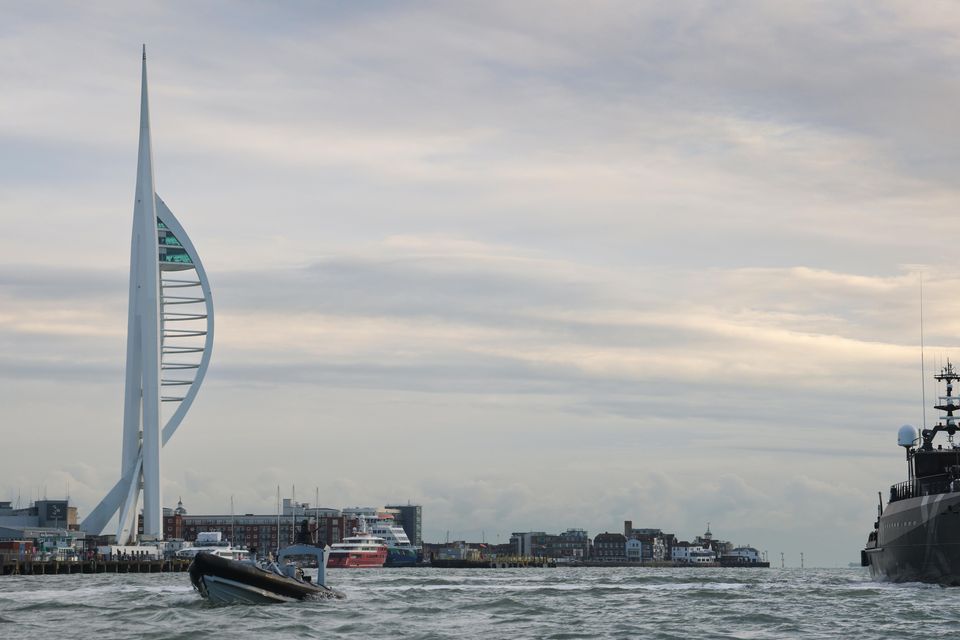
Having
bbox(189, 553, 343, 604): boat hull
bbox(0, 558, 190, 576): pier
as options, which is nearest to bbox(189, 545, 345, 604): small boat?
bbox(189, 553, 343, 604): boat hull

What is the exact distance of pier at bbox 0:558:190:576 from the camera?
147 m

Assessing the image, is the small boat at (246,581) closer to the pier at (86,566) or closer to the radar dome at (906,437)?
the radar dome at (906,437)

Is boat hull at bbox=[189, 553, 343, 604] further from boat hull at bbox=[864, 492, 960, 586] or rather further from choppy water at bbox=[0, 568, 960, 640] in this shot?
boat hull at bbox=[864, 492, 960, 586]

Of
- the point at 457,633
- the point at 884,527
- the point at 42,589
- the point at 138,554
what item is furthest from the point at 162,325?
the point at 457,633

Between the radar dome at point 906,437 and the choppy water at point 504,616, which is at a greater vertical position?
the radar dome at point 906,437

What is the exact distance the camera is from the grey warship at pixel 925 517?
73625mm

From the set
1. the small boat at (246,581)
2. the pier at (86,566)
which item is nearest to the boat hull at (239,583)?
the small boat at (246,581)

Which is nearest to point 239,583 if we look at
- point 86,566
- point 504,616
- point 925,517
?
point 504,616

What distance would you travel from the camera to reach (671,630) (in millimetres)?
58031

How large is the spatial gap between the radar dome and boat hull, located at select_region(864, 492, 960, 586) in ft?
17.0

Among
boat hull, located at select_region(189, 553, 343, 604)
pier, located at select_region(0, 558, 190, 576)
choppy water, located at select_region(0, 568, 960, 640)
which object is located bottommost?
pier, located at select_region(0, 558, 190, 576)

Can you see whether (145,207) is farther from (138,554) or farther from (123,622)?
(123,622)

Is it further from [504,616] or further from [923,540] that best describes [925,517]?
[504,616]

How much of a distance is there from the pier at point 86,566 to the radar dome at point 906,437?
9229cm
